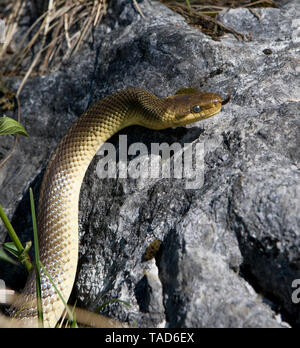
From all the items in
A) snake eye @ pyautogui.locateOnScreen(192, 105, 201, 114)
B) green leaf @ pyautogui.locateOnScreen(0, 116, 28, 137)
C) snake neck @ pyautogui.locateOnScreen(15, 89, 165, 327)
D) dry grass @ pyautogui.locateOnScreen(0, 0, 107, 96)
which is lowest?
snake neck @ pyautogui.locateOnScreen(15, 89, 165, 327)

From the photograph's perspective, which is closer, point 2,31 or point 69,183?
point 69,183

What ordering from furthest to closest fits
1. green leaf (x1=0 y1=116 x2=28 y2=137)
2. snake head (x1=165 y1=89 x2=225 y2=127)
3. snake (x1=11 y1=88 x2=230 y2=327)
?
snake head (x1=165 y1=89 x2=225 y2=127) → snake (x1=11 y1=88 x2=230 y2=327) → green leaf (x1=0 y1=116 x2=28 y2=137)

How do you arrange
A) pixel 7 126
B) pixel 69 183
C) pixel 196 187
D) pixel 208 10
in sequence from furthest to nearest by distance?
pixel 208 10 → pixel 69 183 → pixel 196 187 → pixel 7 126

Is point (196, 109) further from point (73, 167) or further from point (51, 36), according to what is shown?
point (51, 36)

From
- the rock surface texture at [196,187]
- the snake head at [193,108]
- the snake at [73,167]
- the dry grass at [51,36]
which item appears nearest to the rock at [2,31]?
the dry grass at [51,36]

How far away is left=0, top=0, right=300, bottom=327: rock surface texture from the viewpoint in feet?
9.11

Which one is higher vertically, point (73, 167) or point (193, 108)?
point (193, 108)

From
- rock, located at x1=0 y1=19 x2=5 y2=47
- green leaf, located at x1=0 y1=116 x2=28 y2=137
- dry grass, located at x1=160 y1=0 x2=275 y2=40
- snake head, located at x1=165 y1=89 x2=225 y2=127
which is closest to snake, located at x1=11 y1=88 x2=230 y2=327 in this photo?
snake head, located at x1=165 y1=89 x2=225 y2=127

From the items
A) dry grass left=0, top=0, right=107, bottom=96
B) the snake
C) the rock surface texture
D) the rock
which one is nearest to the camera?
the rock surface texture

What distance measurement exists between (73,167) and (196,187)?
1491mm

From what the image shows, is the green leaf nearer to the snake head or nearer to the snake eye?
the snake head

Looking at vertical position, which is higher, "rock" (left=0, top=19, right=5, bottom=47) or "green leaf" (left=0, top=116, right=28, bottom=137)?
"rock" (left=0, top=19, right=5, bottom=47)

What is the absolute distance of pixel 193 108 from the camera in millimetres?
3883

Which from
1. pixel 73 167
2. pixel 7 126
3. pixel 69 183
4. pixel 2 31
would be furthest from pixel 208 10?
pixel 7 126
